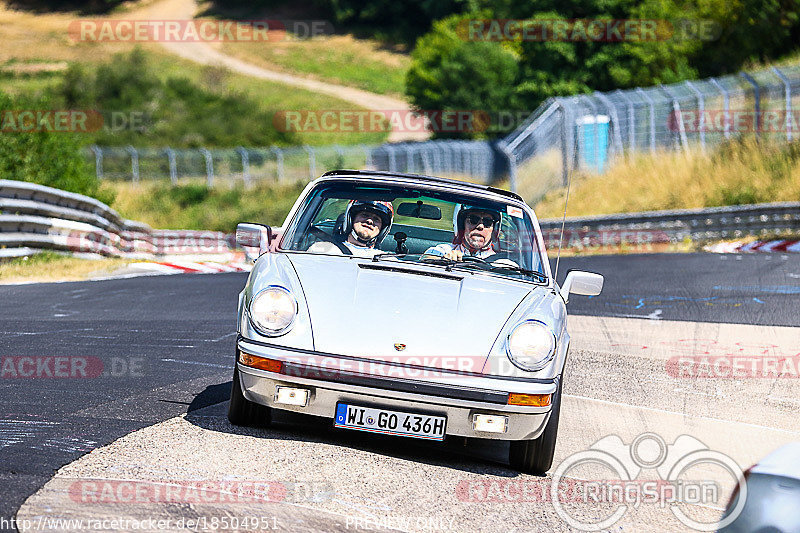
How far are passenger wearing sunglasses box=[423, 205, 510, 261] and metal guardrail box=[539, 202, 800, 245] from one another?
40.7 ft

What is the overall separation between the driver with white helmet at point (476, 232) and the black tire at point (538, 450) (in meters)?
1.35

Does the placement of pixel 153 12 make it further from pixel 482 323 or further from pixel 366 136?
pixel 482 323

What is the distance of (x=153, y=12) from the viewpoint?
103938 mm

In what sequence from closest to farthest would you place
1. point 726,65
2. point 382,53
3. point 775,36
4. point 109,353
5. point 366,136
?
point 109,353, point 775,36, point 726,65, point 366,136, point 382,53

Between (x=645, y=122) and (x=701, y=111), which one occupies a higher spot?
(x=701, y=111)

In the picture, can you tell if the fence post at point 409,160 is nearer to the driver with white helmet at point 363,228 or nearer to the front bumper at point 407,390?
the driver with white helmet at point 363,228

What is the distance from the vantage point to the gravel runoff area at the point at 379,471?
4.52m

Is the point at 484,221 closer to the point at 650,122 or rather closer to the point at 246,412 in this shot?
the point at 246,412

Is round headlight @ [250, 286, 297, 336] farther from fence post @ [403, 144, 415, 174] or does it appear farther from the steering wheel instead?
fence post @ [403, 144, 415, 174]

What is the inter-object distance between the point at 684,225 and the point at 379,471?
16.3 m

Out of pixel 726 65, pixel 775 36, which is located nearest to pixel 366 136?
pixel 726 65

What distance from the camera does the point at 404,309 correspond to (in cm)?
565

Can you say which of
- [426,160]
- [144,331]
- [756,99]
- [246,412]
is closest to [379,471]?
[246,412]

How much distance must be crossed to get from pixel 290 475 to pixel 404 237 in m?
2.11
